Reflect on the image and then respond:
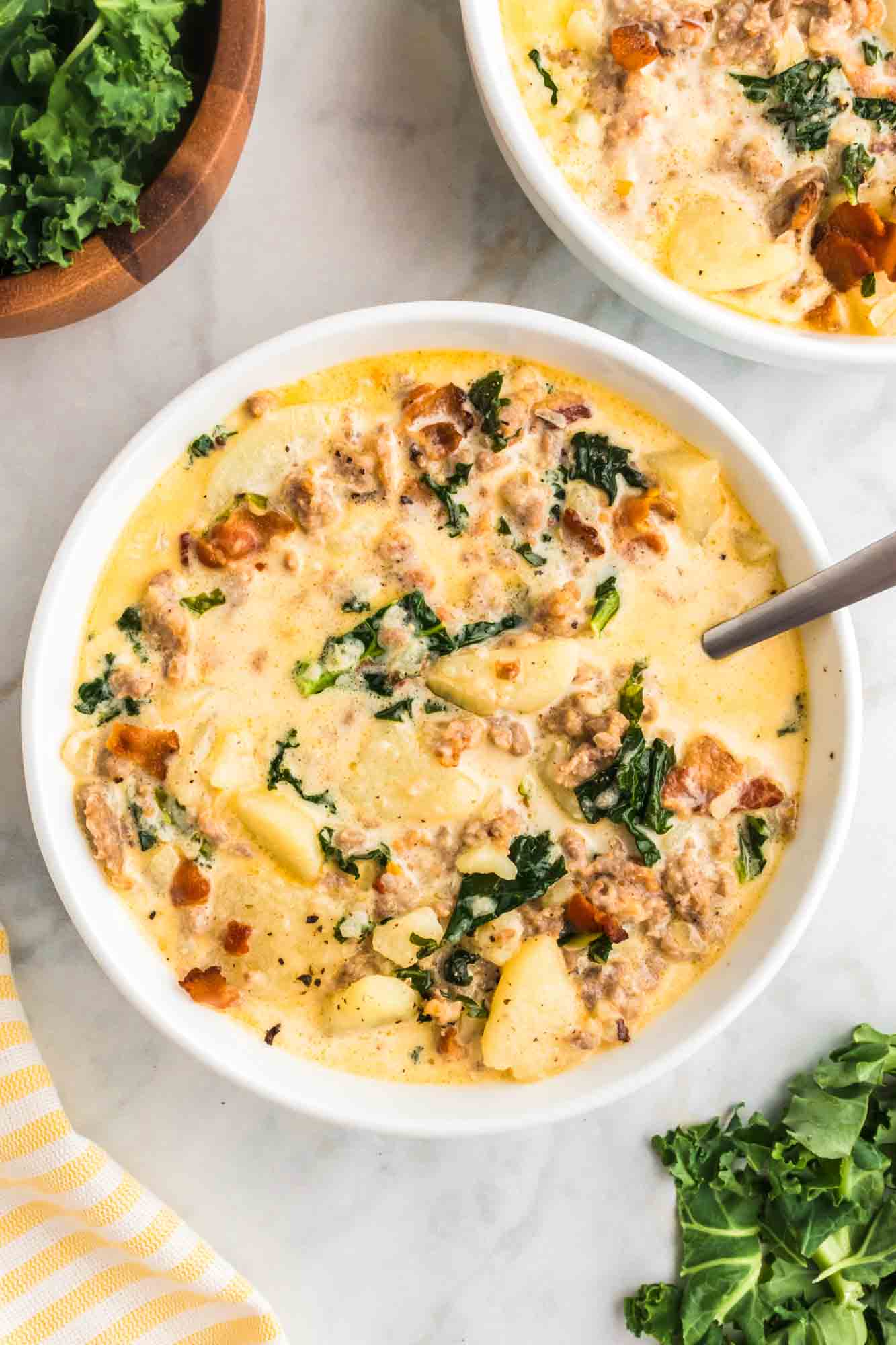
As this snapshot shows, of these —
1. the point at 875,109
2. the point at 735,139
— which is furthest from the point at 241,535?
the point at 875,109

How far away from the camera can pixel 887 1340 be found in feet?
11.8

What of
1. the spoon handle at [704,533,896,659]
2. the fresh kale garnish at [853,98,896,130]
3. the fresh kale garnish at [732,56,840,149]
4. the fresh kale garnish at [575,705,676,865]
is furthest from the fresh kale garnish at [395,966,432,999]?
the fresh kale garnish at [853,98,896,130]

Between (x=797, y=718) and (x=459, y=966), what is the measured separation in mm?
1029

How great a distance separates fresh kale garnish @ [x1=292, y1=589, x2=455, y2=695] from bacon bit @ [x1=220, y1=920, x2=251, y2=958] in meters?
0.57

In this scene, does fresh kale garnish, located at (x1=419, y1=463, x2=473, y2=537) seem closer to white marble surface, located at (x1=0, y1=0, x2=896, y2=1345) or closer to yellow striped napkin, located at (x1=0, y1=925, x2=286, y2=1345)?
white marble surface, located at (x1=0, y1=0, x2=896, y2=1345)

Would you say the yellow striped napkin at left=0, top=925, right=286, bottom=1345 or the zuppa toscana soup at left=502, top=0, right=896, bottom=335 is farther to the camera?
the yellow striped napkin at left=0, top=925, right=286, bottom=1345

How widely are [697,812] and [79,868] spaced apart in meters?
1.47

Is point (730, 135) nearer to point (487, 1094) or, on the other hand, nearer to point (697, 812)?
point (697, 812)

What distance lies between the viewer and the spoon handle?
2.68 meters

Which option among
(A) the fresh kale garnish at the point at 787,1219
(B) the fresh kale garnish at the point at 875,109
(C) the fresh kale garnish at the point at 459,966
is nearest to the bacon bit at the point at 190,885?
(C) the fresh kale garnish at the point at 459,966

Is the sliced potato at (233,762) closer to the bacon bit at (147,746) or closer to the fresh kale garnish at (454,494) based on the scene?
the bacon bit at (147,746)

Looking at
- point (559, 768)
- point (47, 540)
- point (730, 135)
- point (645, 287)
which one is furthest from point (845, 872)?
point (47, 540)

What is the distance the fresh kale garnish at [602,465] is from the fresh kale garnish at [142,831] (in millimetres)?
1289

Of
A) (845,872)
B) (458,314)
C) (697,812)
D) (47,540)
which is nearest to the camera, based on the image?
(458,314)
